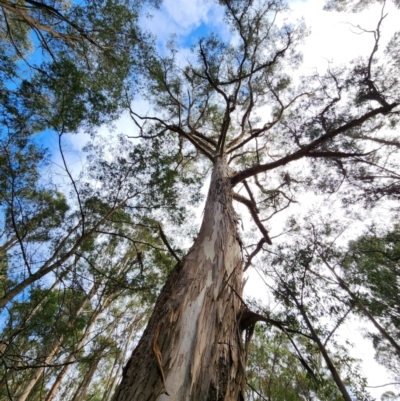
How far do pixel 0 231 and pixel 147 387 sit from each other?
7.52 meters

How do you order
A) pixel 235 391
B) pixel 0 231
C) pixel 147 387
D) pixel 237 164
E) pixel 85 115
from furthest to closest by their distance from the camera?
pixel 237 164, pixel 0 231, pixel 85 115, pixel 235 391, pixel 147 387

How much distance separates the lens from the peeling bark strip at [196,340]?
1.18 metres

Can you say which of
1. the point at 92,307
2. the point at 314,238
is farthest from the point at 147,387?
the point at 92,307

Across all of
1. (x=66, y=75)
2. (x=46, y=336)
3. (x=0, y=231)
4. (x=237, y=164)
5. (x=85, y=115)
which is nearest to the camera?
(x=46, y=336)

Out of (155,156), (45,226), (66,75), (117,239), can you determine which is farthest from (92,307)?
(66,75)

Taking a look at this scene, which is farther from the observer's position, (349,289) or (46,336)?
(349,289)

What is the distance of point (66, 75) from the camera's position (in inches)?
196

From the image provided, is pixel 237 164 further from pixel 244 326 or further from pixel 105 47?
pixel 244 326

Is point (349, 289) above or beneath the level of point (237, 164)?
beneath

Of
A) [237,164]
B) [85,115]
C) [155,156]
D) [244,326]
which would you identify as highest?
[237,164]

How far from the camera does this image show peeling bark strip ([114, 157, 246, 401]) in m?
1.18

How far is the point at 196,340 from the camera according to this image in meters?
1.42

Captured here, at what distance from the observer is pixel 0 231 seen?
6.60m

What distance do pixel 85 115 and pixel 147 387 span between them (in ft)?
18.1
